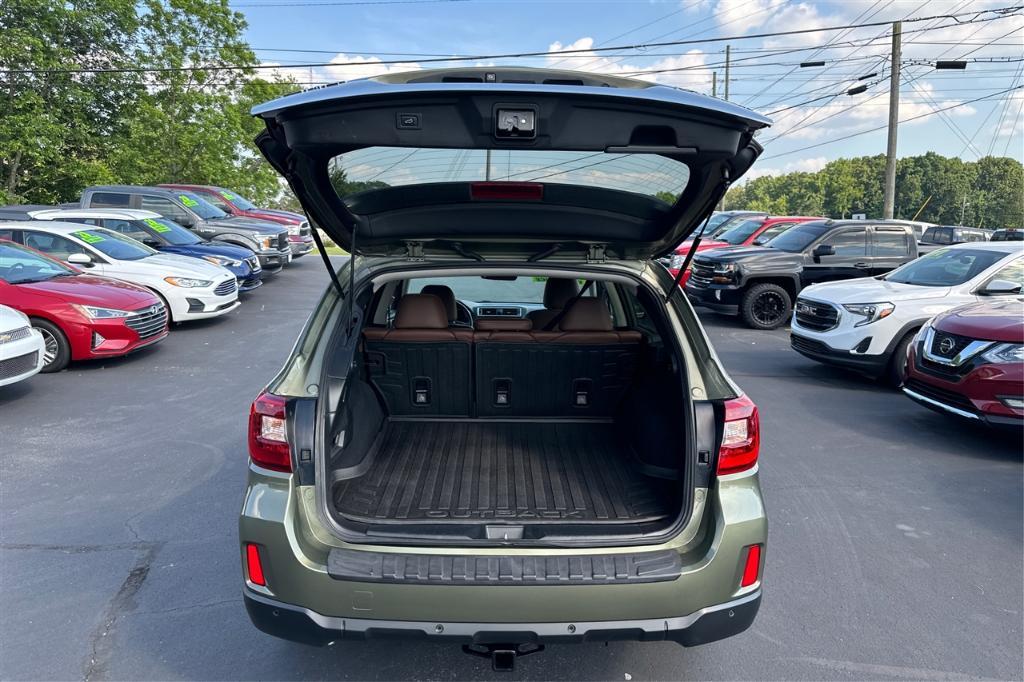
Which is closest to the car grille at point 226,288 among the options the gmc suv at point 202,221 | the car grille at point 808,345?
the gmc suv at point 202,221

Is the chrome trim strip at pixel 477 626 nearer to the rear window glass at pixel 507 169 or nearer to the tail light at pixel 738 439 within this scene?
the tail light at pixel 738 439

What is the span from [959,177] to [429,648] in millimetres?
101660

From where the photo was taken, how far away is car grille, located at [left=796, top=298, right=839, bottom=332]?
7.82 metres

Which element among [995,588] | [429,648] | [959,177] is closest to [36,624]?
[429,648]

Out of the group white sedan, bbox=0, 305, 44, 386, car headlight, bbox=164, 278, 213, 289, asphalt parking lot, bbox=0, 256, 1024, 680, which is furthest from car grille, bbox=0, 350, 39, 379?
car headlight, bbox=164, 278, 213, 289

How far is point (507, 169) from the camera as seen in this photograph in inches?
101

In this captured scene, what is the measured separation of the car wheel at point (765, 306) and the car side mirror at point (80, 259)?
9918 mm

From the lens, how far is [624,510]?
9.50ft

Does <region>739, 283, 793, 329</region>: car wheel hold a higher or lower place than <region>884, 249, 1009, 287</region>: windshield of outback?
lower

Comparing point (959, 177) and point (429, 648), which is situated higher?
point (959, 177)

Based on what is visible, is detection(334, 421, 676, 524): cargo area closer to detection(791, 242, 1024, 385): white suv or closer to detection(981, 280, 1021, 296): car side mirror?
detection(791, 242, 1024, 385): white suv

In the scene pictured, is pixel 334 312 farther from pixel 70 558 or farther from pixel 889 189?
pixel 889 189

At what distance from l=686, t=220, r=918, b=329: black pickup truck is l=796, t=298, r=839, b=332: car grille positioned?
2.87m

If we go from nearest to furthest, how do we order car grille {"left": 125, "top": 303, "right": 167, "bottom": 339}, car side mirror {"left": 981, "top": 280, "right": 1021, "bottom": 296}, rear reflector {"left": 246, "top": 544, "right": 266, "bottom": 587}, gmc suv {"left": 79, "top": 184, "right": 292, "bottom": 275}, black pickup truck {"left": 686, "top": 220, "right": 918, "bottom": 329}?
rear reflector {"left": 246, "top": 544, "right": 266, "bottom": 587} < car side mirror {"left": 981, "top": 280, "right": 1021, "bottom": 296} < car grille {"left": 125, "top": 303, "right": 167, "bottom": 339} < black pickup truck {"left": 686, "top": 220, "right": 918, "bottom": 329} < gmc suv {"left": 79, "top": 184, "right": 292, "bottom": 275}
